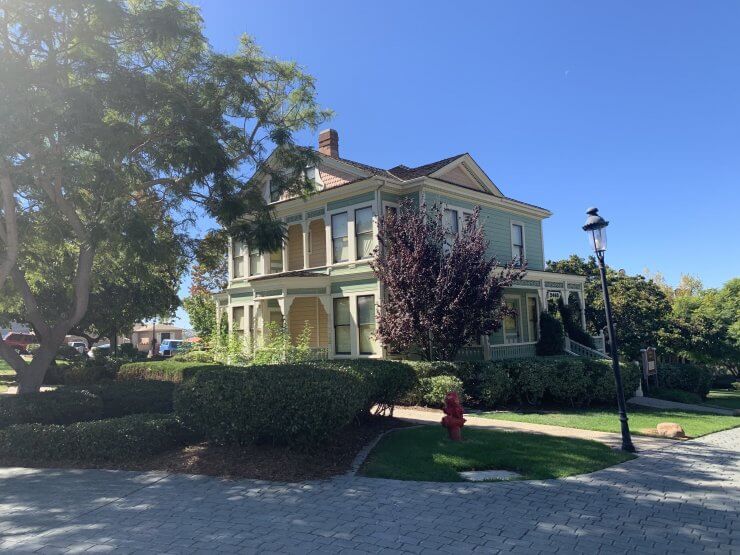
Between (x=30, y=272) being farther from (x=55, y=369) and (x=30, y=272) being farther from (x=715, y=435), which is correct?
(x=715, y=435)

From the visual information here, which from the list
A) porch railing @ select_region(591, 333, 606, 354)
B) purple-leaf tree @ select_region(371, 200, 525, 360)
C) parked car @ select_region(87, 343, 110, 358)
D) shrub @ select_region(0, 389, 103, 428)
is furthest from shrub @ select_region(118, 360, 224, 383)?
porch railing @ select_region(591, 333, 606, 354)

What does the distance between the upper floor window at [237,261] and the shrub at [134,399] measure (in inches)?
425

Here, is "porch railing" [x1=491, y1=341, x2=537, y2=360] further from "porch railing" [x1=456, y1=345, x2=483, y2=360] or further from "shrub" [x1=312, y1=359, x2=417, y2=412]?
"shrub" [x1=312, y1=359, x2=417, y2=412]

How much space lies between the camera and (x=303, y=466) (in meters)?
7.46

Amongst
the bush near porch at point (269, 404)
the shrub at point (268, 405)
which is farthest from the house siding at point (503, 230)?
the shrub at point (268, 405)

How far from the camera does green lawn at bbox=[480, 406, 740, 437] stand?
11.9 meters

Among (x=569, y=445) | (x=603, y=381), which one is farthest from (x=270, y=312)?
(x=569, y=445)

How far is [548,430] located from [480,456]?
11.4 feet

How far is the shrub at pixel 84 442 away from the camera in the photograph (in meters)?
8.23

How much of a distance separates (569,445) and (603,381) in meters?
7.51

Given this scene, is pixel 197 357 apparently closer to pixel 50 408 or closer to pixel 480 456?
pixel 50 408

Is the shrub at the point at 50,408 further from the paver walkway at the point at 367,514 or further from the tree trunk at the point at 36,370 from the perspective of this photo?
the paver walkway at the point at 367,514

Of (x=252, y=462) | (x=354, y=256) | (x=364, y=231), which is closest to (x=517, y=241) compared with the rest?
(x=364, y=231)

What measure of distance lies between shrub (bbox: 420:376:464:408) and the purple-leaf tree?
147cm
